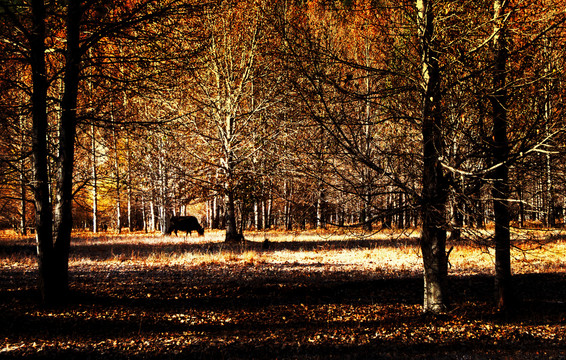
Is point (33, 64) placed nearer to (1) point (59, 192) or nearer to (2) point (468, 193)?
(1) point (59, 192)

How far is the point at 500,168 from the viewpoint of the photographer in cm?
674

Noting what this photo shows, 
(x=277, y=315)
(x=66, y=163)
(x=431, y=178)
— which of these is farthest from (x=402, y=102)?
(x=66, y=163)

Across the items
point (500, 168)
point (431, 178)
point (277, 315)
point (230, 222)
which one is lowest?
point (277, 315)

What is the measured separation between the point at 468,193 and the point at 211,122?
46.0ft

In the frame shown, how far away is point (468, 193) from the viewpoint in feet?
20.8

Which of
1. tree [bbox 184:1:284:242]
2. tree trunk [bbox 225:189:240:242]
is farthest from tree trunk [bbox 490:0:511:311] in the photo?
tree trunk [bbox 225:189:240:242]

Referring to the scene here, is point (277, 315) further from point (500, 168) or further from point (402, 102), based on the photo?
point (500, 168)

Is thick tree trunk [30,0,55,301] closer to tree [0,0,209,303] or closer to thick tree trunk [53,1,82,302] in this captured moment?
tree [0,0,209,303]

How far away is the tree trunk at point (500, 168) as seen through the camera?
6.29m

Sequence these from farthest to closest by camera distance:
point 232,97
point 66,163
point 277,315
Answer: point 232,97
point 66,163
point 277,315

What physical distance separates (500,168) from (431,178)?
120 centimetres

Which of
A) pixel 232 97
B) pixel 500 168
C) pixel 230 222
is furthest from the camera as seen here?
pixel 232 97

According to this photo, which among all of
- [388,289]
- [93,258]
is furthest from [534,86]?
[93,258]

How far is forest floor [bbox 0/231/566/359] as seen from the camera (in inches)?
218
